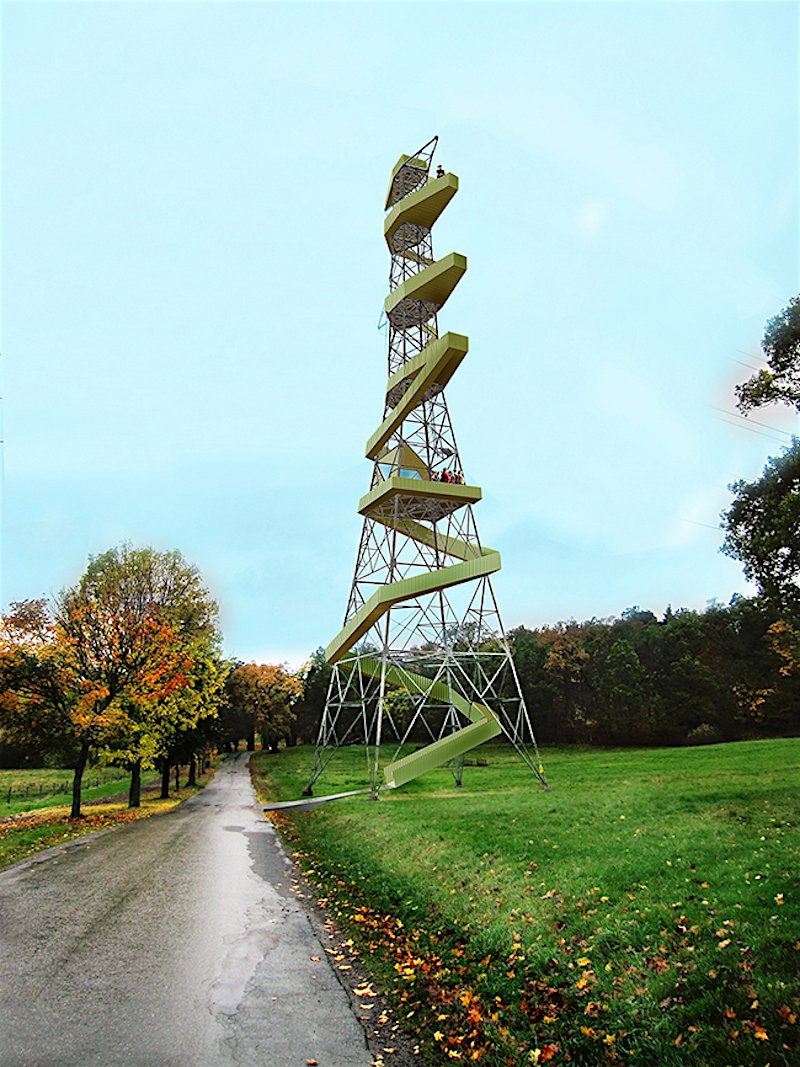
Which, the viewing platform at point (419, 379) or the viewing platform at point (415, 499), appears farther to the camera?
the viewing platform at point (419, 379)

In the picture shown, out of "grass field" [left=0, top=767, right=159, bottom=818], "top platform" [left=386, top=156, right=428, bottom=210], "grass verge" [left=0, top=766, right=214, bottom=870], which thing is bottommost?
"grass field" [left=0, top=767, right=159, bottom=818]

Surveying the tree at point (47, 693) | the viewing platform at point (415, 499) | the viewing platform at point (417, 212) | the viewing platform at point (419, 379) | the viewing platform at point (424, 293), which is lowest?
the tree at point (47, 693)

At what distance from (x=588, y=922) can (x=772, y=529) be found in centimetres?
775

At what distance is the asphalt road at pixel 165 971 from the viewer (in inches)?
209

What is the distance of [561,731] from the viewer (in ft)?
178

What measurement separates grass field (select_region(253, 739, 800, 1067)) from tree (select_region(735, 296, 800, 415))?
6.97 m

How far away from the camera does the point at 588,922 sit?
7.10 metres

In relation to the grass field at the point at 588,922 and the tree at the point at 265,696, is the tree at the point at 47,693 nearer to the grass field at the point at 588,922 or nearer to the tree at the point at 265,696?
the grass field at the point at 588,922

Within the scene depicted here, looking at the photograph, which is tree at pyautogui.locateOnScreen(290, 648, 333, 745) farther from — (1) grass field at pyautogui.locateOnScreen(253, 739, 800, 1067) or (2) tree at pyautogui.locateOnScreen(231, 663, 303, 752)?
(1) grass field at pyautogui.locateOnScreen(253, 739, 800, 1067)

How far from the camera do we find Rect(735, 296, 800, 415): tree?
1102cm

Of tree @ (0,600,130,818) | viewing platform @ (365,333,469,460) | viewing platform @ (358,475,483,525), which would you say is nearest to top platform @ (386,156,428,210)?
viewing platform @ (365,333,469,460)

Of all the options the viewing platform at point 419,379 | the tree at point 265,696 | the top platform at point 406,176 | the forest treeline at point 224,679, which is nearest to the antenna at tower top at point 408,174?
the top platform at point 406,176

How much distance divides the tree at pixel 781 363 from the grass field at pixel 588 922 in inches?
274

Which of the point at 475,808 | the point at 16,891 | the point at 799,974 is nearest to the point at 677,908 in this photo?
the point at 799,974
